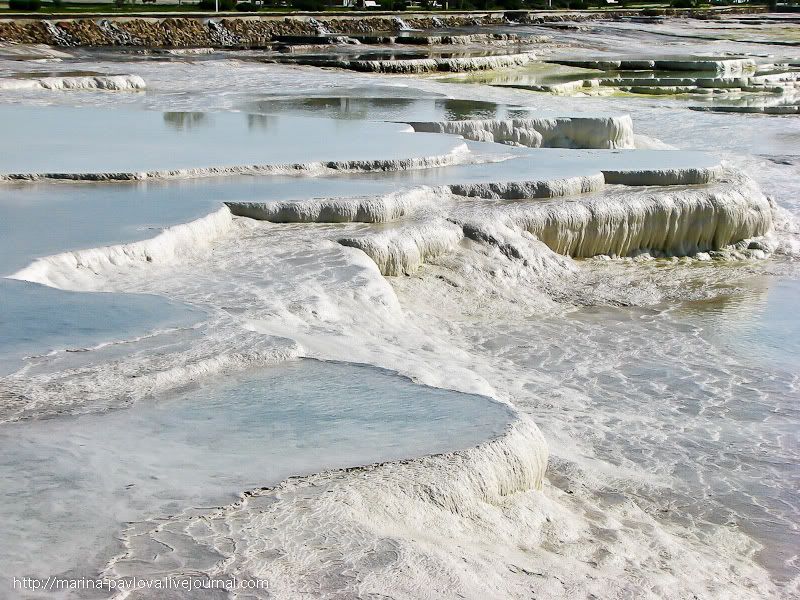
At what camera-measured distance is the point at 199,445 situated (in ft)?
11.2

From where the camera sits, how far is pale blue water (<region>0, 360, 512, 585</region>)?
289cm

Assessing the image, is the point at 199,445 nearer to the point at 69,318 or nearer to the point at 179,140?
the point at 69,318

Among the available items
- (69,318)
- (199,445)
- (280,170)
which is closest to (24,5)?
(280,170)

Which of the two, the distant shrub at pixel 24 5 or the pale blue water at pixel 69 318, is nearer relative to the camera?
the pale blue water at pixel 69 318

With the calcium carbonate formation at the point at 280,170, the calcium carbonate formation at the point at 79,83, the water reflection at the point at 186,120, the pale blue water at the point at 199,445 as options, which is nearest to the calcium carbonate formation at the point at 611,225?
the calcium carbonate formation at the point at 280,170

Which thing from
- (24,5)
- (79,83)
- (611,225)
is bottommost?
(611,225)

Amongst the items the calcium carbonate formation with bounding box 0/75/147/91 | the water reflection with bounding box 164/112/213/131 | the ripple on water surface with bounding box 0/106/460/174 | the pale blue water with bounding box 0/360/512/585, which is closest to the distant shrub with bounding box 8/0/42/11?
the calcium carbonate formation with bounding box 0/75/147/91

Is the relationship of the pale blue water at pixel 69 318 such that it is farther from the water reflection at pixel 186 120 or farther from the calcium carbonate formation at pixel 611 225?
the water reflection at pixel 186 120

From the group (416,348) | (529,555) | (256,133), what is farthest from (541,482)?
(256,133)

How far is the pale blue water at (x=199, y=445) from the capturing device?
289cm

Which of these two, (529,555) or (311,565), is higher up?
(311,565)

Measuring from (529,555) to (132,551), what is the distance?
3.95 ft

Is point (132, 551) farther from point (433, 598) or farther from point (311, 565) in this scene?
point (433, 598)

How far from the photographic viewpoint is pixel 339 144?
29.4 feet
